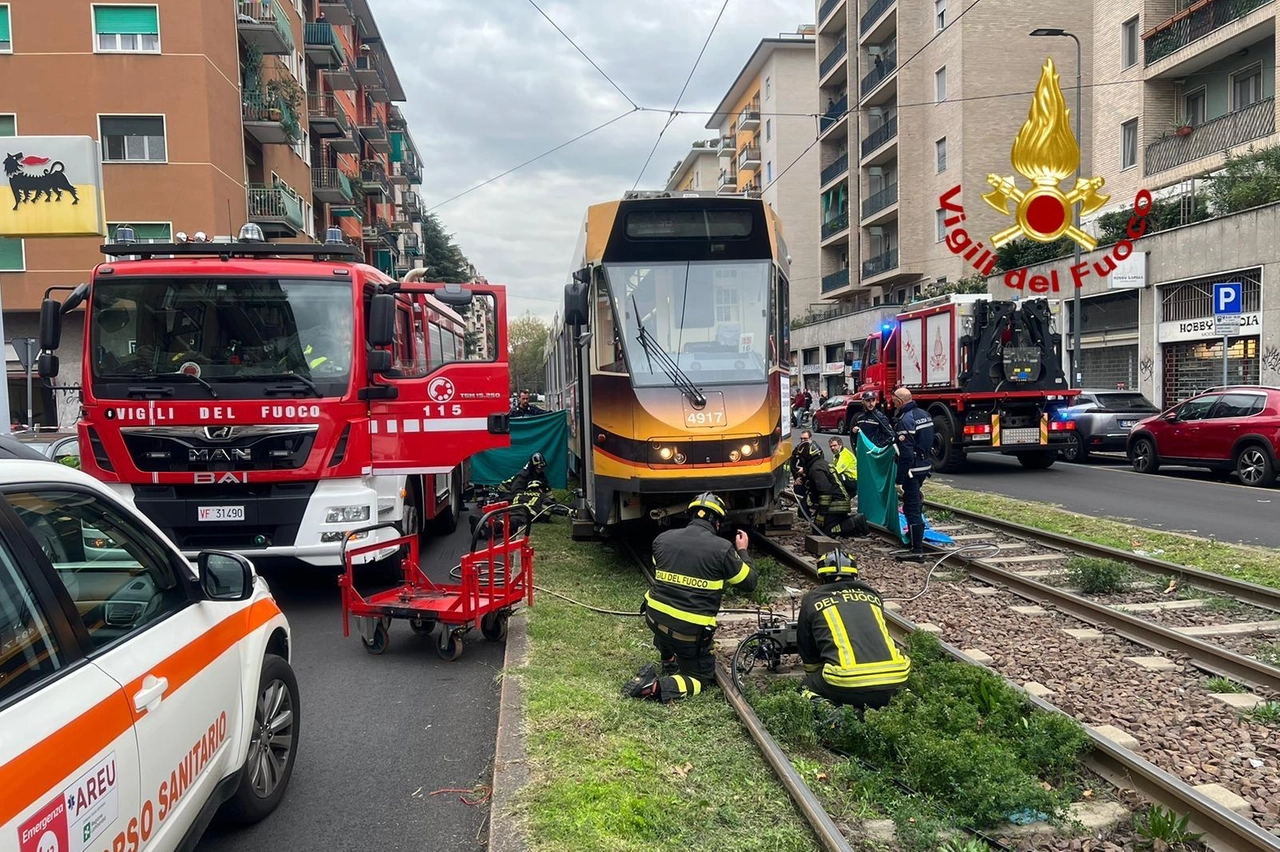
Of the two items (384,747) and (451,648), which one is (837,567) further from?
(451,648)

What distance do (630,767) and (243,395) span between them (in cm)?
499

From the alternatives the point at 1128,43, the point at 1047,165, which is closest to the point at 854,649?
the point at 1047,165

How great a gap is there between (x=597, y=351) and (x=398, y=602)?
313 cm

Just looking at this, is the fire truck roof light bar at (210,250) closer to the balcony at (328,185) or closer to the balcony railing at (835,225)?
the balcony at (328,185)

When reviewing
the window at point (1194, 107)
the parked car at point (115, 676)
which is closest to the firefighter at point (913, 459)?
the parked car at point (115, 676)

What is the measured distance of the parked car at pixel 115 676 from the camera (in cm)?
218

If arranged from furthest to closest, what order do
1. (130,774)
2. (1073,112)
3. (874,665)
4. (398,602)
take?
1. (1073,112)
2. (398,602)
3. (874,665)
4. (130,774)

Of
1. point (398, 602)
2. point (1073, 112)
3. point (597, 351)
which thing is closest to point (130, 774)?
point (398, 602)

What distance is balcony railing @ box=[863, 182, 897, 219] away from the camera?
136 ft

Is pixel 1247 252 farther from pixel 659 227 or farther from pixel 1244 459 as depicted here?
pixel 659 227

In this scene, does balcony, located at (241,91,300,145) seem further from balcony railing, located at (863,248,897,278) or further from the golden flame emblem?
balcony railing, located at (863,248,897,278)

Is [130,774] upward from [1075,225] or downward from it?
downward

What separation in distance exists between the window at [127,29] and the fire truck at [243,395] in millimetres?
20999

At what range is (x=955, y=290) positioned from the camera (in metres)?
32.1
